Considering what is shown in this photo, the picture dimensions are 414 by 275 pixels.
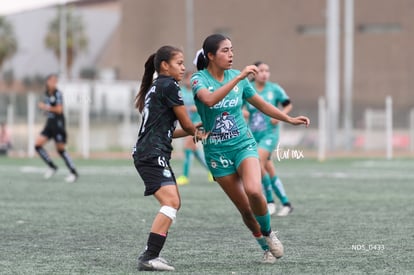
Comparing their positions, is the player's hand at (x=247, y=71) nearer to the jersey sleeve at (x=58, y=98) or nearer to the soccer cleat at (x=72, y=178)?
the jersey sleeve at (x=58, y=98)

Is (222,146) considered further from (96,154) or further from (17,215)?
(96,154)

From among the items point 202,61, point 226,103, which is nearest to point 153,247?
point 226,103

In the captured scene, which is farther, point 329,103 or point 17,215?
point 329,103

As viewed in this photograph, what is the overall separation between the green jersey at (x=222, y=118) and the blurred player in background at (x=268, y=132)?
4704 mm

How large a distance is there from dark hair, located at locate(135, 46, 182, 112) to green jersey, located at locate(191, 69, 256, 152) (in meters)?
0.32

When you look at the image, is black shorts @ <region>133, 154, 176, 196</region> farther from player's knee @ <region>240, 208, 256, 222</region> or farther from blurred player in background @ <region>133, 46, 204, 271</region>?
player's knee @ <region>240, 208, 256, 222</region>

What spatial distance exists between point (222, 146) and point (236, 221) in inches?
148

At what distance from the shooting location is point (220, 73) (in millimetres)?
8445

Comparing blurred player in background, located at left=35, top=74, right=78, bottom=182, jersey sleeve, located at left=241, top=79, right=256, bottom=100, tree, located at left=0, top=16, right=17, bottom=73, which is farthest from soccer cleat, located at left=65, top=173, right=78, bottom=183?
tree, located at left=0, top=16, right=17, bottom=73

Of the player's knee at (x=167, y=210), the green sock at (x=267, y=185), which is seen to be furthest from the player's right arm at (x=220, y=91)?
the green sock at (x=267, y=185)

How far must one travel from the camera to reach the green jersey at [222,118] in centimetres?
835

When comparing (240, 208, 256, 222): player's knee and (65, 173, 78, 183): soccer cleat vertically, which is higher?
(240, 208, 256, 222): player's knee

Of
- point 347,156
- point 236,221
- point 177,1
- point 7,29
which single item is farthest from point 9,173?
point 7,29

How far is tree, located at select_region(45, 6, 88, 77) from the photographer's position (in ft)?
301
